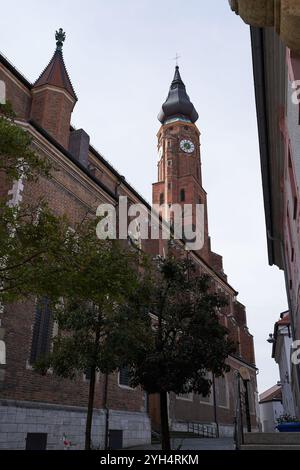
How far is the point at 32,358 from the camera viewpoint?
51.8 feet

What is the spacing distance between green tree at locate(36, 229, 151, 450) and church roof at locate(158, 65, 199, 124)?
52987 millimetres

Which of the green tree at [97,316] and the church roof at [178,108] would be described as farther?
the church roof at [178,108]

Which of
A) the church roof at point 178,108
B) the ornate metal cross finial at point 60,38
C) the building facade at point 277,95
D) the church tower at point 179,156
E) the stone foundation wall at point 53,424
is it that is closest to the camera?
the building facade at point 277,95

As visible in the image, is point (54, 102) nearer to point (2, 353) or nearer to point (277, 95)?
point (2, 353)

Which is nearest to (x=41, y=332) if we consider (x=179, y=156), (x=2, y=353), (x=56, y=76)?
(x=2, y=353)

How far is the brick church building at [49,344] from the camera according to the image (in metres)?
14.6

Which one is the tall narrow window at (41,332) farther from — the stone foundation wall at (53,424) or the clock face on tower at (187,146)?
the clock face on tower at (187,146)

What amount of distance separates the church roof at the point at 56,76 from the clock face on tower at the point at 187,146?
118 ft

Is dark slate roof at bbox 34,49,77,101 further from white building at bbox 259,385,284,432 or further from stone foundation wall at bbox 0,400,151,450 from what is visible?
white building at bbox 259,385,284,432

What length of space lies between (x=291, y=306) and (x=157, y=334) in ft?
17.9

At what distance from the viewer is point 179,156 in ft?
199

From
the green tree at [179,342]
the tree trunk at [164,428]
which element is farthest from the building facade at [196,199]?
the tree trunk at [164,428]

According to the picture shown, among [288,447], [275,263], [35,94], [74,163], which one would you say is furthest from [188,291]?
[35,94]

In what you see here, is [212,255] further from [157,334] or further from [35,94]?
[157,334]
